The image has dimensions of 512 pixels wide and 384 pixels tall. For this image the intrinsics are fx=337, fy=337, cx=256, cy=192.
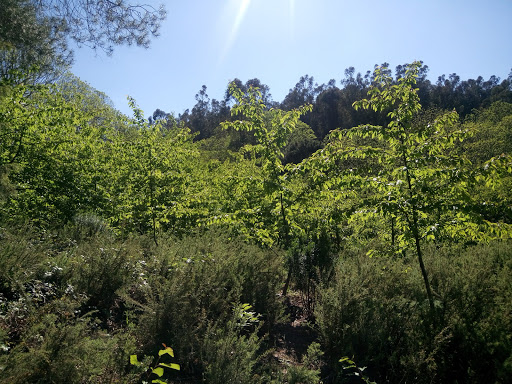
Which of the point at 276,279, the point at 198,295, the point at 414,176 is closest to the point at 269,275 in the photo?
the point at 276,279

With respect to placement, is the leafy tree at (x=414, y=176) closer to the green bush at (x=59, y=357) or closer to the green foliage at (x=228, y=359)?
the green foliage at (x=228, y=359)

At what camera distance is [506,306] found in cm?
391

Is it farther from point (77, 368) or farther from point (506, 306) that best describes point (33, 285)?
point (506, 306)

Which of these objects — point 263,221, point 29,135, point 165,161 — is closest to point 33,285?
point 263,221

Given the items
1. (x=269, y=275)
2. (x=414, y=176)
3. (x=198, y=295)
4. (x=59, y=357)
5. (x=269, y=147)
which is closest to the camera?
(x=59, y=357)

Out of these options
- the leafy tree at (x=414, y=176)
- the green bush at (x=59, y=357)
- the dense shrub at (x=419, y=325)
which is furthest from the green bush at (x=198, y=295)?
the leafy tree at (x=414, y=176)

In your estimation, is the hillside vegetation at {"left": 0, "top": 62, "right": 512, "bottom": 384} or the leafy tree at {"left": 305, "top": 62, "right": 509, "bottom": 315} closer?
the hillside vegetation at {"left": 0, "top": 62, "right": 512, "bottom": 384}

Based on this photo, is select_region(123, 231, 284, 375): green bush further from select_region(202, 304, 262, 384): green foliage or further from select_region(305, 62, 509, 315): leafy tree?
select_region(305, 62, 509, 315): leafy tree

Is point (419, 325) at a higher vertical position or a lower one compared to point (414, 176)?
lower

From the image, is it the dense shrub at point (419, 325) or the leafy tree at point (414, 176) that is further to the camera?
the leafy tree at point (414, 176)

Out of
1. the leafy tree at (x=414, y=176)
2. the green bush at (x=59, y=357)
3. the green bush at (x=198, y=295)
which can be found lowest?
the green bush at (x=59, y=357)

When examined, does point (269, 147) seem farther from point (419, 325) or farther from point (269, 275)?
point (419, 325)

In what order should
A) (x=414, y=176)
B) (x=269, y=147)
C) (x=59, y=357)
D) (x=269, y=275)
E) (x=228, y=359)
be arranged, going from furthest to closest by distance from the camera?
(x=269, y=147) < (x=269, y=275) < (x=414, y=176) < (x=228, y=359) < (x=59, y=357)

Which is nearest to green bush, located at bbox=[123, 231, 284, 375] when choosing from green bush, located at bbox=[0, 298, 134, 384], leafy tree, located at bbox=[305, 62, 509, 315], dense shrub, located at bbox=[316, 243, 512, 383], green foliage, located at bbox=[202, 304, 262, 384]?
green foliage, located at bbox=[202, 304, 262, 384]
